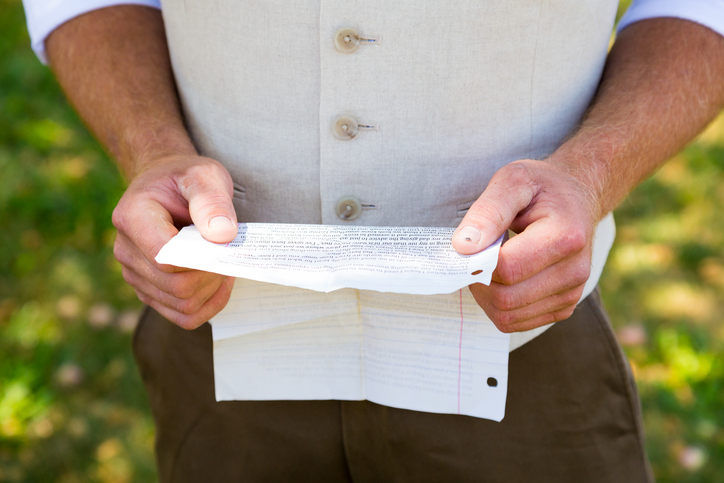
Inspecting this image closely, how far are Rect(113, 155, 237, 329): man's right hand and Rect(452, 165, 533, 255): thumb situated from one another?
343mm

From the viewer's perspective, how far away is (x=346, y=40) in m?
Answer: 0.96

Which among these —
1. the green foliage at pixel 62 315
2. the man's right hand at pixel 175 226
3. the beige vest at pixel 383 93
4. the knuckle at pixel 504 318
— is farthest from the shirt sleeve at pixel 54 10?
the green foliage at pixel 62 315

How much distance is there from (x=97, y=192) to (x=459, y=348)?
2.64 meters

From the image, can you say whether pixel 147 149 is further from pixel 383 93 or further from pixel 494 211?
pixel 494 211

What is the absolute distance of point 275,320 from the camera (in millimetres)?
1054

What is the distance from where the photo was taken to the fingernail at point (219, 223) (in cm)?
88

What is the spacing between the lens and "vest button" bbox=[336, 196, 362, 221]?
3.46 ft

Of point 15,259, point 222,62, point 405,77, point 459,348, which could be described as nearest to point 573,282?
point 459,348

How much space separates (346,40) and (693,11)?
0.68 metres

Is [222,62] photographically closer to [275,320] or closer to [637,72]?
[275,320]

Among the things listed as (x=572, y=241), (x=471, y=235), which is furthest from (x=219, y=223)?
(x=572, y=241)

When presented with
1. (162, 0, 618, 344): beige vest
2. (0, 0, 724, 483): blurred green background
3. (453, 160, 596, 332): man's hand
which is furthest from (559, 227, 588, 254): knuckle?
(0, 0, 724, 483): blurred green background

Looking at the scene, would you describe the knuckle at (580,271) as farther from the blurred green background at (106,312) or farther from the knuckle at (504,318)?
the blurred green background at (106,312)

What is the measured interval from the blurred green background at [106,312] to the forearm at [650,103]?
1383mm
